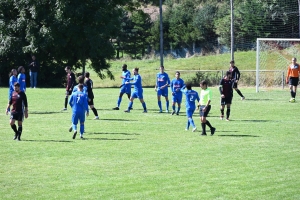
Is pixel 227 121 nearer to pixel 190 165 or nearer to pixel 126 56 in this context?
pixel 190 165

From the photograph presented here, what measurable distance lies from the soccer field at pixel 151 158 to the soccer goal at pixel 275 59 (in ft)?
49.1

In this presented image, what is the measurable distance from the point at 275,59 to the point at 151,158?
29.1 metres

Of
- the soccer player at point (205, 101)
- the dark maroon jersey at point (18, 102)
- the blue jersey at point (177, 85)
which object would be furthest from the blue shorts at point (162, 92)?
the dark maroon jersey at point (18, 102)

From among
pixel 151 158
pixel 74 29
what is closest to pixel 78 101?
pixel 151 158

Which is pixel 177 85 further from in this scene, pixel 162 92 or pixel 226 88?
pixel 226 88

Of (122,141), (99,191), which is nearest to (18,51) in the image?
→ (122,141)

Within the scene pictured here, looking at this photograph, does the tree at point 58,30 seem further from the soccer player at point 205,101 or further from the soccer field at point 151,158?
the soccer player at point 205,101

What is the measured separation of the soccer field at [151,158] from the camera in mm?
14516

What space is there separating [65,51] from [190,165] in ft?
112

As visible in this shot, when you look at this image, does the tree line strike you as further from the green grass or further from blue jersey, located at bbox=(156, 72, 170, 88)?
blue jersey, located at bbox=(156, 72, 170, 88)

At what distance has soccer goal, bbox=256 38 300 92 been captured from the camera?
4406cm

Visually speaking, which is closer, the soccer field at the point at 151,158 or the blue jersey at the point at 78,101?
the soccer field at the point at 151,158

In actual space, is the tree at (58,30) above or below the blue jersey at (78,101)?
above

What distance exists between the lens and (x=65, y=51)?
50.0 meters
